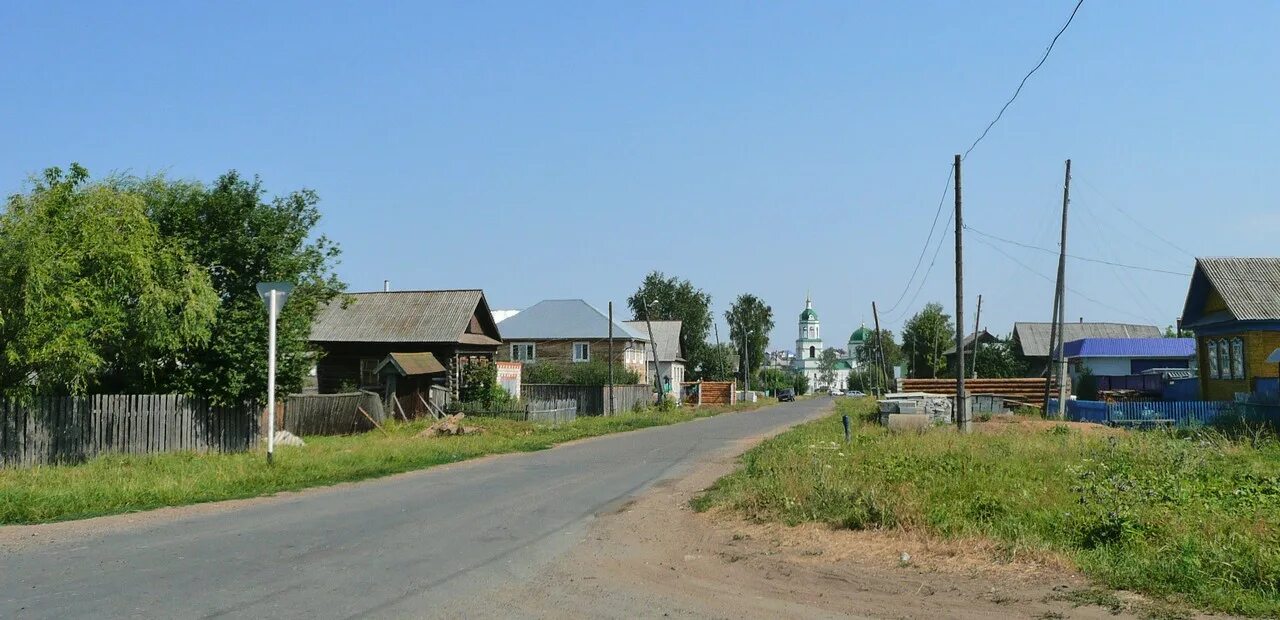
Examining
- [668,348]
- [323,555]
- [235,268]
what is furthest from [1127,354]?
[323,555]

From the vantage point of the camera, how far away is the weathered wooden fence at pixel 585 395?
45906 millimetres

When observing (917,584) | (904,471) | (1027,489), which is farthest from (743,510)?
(917,584)

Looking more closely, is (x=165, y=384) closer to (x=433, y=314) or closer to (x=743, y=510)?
(x=743, y=510)

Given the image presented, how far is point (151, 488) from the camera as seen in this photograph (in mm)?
14664

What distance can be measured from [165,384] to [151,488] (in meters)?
7.05

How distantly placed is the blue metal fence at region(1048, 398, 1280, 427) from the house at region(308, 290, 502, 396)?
23.8 meters

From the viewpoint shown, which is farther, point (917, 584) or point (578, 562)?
point (578, 562)

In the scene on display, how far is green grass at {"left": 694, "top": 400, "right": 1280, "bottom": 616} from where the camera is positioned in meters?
8.15

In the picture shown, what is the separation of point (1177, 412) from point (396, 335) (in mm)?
28378

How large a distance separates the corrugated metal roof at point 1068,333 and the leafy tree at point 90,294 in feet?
238

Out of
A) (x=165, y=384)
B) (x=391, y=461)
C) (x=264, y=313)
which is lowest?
(x=391, y=461)

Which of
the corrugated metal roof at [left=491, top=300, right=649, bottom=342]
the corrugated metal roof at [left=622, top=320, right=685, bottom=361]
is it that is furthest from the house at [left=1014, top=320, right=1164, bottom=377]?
the corrugated metal roof at [left=491, top=300, right=649, bottom=342]

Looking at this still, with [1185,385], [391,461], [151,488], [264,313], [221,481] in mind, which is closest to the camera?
[151,488]

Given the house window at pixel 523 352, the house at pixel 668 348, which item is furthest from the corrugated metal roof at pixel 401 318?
the house at pixel 668 348
